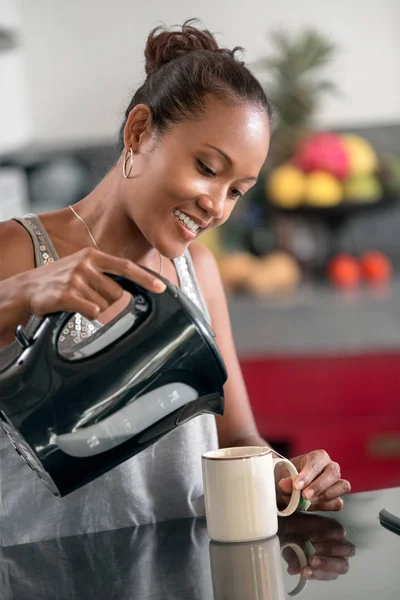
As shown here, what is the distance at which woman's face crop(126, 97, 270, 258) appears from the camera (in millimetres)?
1314

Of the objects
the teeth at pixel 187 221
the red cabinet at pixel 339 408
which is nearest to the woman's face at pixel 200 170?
the teeth at pixel 187 221

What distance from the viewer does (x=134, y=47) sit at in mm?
3654

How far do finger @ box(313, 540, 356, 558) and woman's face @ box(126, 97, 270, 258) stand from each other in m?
0.44

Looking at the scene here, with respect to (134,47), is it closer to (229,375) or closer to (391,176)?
(391,176)

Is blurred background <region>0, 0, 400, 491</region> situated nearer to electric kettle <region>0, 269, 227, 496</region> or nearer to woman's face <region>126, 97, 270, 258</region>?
woman's face <region>126, 97, 270, 258</region>

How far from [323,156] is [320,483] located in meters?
2.38

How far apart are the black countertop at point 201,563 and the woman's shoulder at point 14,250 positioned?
15.2 inches

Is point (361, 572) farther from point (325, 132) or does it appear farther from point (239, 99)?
point (325, 132)

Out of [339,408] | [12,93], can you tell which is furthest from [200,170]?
[12,93]

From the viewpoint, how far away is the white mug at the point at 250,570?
1.00m

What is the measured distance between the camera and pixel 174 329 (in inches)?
39.4

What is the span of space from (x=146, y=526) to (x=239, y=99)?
581mm

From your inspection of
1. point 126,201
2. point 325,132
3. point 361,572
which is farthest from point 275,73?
point 361,572

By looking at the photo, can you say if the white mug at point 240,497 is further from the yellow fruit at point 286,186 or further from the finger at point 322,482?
the yellow fruit at point 286,186
